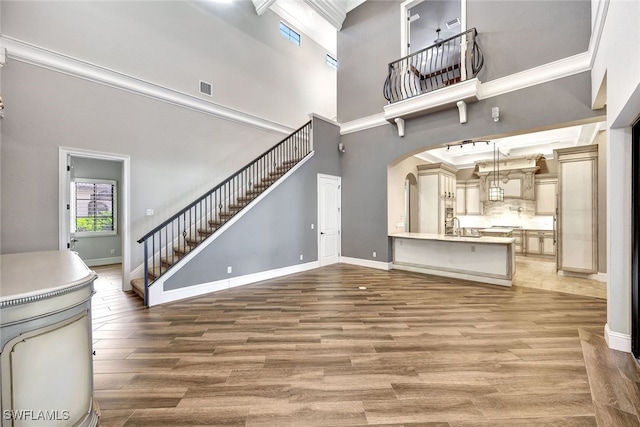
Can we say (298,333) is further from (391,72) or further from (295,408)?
(391,72)

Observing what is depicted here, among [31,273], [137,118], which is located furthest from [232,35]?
[31,273]

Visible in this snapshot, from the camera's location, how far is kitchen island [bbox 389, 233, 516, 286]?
16.0 ft

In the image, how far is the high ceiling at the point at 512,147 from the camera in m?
7.40

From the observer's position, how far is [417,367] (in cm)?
227

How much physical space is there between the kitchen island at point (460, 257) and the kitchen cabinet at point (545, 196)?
4.34 metres

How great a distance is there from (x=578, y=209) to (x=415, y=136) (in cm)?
373

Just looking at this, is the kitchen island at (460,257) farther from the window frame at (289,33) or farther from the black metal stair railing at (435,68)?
the window frame at (289,33)

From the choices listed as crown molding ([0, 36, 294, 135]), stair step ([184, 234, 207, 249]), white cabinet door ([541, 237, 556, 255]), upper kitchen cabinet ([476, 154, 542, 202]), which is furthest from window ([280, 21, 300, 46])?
white cabinet door ([541, 237, 556, 255])

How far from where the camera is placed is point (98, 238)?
704cm

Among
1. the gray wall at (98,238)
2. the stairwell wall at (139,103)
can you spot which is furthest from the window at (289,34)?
the gray wall at (98,238)

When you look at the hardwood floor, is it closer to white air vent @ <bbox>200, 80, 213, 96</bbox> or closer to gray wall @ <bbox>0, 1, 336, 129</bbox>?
gray wall @ <bbox>0, 1, 336, 129</bbox>

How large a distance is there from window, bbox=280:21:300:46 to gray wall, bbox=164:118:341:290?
12.3 ft

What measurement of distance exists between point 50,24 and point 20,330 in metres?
5.51

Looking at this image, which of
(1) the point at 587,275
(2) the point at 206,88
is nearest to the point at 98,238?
(2) the point at 206,88
